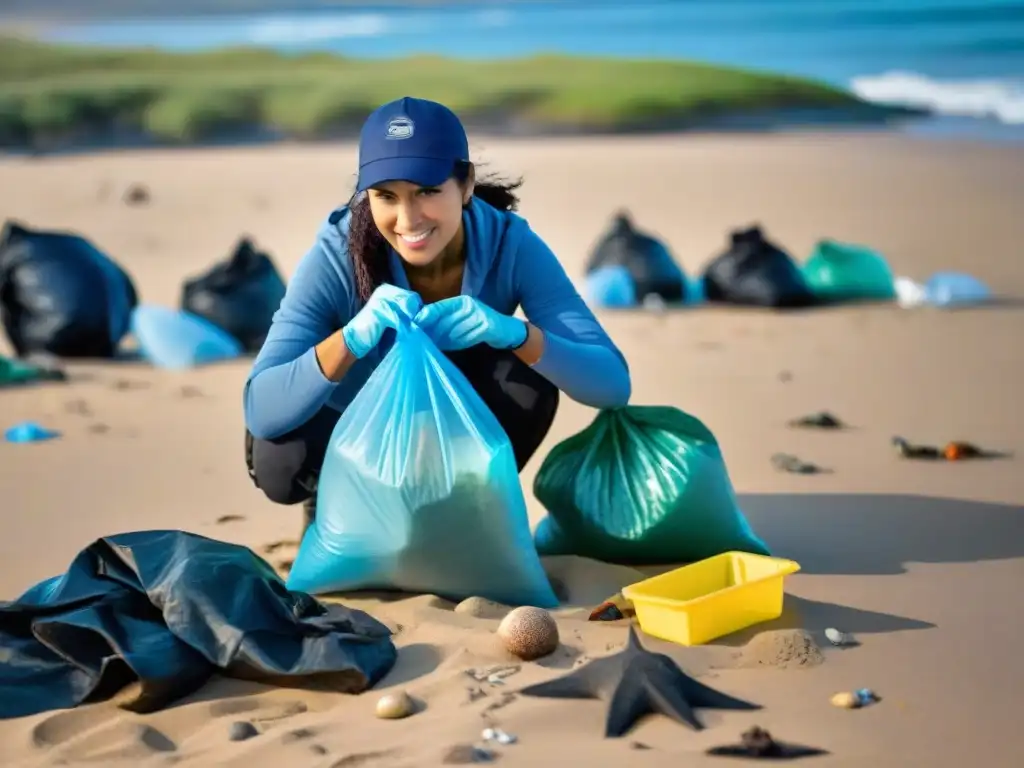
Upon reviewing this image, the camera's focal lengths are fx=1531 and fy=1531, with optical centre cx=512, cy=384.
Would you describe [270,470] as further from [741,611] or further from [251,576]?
[741,611]

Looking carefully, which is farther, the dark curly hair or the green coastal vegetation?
the green coastal vegetation

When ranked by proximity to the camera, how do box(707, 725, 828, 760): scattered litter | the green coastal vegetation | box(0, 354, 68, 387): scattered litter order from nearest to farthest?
box(707, 725, 828, 760): scattered litter
box(0, 354, 68, 387): scattered litter
the green coastal vegetation

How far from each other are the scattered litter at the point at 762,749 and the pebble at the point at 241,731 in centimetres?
78

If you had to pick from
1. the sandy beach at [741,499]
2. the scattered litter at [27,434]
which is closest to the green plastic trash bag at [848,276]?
the sandy beach at [741,499]

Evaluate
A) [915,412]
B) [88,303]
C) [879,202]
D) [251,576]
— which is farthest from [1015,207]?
[251,576]

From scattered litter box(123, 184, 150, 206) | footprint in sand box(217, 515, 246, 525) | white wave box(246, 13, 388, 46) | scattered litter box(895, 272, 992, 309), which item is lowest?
footprint in sand box(217, 515, 246, 525)

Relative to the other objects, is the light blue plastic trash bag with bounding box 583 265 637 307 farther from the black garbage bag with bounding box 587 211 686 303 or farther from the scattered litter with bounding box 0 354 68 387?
the scattered litter with bounding box 0 354 68 387

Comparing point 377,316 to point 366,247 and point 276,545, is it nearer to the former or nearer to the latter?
point 366,247

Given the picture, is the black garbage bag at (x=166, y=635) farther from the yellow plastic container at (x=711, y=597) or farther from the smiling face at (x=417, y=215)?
the smiling face at (x=417, y=215)

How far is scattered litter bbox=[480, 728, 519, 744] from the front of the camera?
2.54m

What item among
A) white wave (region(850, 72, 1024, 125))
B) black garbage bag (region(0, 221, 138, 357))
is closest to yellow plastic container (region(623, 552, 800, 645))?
black garbage bag (region(0, 221, 138, 357))

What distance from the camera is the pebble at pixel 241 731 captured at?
259 centimetres

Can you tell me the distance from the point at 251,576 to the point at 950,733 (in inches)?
50.5

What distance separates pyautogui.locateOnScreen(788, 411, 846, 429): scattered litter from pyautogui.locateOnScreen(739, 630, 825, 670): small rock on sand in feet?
6.49
